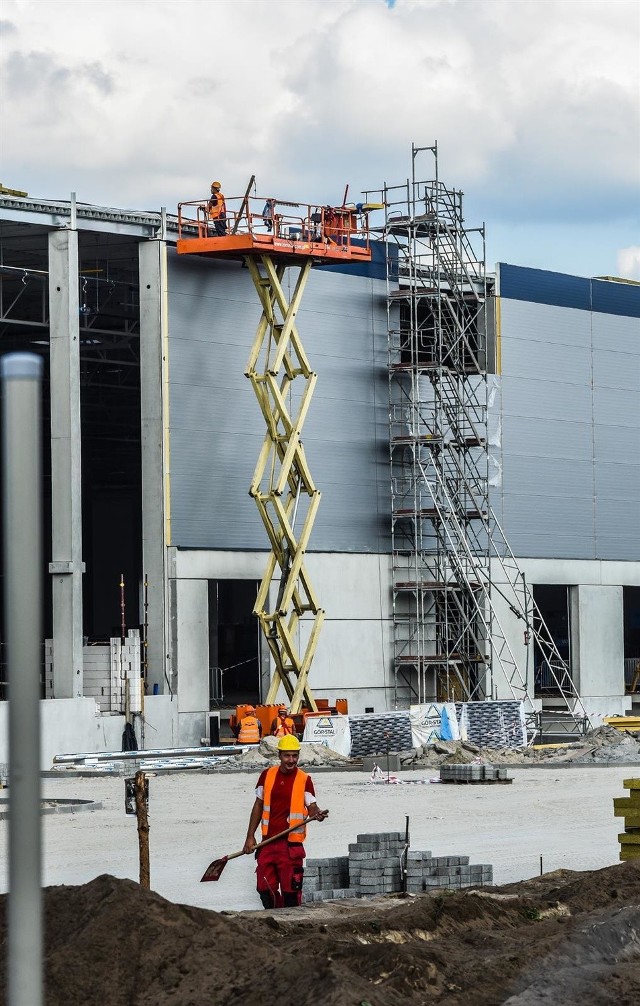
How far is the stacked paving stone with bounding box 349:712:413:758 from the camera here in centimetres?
3706

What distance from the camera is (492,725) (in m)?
38.9

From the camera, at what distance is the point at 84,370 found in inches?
1987

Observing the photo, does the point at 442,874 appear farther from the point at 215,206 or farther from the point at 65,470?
the point at 215,206

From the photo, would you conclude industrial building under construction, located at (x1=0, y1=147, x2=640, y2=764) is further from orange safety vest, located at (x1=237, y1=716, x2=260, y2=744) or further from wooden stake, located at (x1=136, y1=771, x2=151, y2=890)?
wooden stake, located at (x1=136, y1=771, x2=151, y2=890)

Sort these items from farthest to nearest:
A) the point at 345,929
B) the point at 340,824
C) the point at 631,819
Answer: the point at 340,824 → the point at 631,819 → the point at 345,929

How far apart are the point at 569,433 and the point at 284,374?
465 inches

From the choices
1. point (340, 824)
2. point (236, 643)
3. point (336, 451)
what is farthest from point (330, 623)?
point (340, 824)

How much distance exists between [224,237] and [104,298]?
8162mm

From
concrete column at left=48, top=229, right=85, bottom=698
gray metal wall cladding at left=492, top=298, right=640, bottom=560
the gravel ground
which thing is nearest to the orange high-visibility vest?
concrete column at left=48, top=229, right=85, bottom=698

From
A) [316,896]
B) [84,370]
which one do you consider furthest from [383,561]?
[316,896]

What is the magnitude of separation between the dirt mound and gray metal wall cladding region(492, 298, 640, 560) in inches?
1437

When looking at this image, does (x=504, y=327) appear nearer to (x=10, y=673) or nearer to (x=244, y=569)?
(x=244, y=569)

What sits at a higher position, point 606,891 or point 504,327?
point 504,327

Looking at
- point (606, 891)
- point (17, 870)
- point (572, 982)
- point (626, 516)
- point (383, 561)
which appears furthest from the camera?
point (626, 516)
